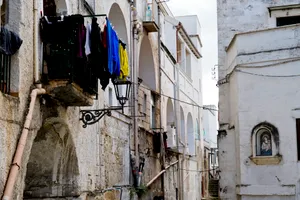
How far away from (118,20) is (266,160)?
18.0 ft

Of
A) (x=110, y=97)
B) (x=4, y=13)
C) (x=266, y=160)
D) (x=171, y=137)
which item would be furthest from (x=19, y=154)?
(x=171, y=137)

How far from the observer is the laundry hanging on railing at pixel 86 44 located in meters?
8.75

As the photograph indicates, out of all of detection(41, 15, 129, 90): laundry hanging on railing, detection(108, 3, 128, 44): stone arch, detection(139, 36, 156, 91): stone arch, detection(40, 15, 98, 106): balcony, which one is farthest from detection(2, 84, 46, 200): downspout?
detection(139, 36, 156, 91): stone arch

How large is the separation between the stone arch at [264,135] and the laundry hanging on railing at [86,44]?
640 cm

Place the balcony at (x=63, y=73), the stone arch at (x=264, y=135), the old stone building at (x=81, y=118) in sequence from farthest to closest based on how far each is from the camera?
the stone arch at (x=264, y=135), the balcony at (x=63, y=73), the old stone building at (x=81, y=118)

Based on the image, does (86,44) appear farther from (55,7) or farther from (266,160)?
(266,160)

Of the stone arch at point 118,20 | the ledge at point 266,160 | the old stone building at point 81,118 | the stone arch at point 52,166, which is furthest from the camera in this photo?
the ledge at point 266,160

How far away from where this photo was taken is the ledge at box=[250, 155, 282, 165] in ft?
50.7

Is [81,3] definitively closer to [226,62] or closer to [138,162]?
[138,162]

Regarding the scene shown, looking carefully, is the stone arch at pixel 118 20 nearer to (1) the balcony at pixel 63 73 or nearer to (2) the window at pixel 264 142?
(2) the window at pixel 264 142

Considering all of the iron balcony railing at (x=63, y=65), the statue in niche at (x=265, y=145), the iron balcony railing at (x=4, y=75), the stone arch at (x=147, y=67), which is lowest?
the statue in niche at (x=265, y=145)

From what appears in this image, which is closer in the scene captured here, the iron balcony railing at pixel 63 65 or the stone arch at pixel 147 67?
the iron balcony railing at pixel 63 65

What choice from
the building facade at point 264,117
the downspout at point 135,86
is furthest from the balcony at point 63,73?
the building facade at point 264,117

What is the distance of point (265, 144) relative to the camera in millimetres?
15852
